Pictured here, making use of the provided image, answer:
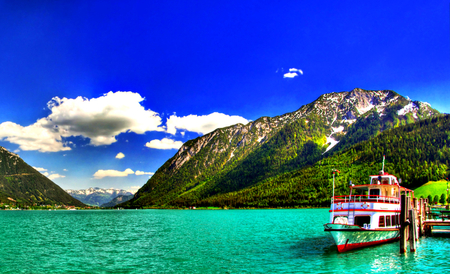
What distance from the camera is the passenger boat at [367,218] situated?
40.8 m

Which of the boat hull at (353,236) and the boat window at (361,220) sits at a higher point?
the boat window at (361,220)

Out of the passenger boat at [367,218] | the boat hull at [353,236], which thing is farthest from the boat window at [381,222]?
the boat hull at [353,236]

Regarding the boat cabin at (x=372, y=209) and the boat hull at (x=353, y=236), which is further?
the boat cabin at (x=372, y=209)

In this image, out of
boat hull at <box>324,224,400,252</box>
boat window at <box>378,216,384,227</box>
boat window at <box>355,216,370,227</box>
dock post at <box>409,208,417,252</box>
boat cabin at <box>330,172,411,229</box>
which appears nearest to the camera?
boat hull at <box>324,224,400,252</box>

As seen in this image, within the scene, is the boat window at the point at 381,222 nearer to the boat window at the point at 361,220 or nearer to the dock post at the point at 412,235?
the boat window at the point at 361,220

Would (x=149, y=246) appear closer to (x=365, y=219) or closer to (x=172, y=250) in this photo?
(x=172, y=250)

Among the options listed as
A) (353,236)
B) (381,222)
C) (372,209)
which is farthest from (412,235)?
(353,236)

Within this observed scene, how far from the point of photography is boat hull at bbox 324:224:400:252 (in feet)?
132

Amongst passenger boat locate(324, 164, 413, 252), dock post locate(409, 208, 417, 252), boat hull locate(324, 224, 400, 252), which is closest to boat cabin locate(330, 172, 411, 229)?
passenger boat locate(324, 164, 413, 252)

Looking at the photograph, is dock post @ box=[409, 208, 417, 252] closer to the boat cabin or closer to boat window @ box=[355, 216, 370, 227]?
the boat cabin

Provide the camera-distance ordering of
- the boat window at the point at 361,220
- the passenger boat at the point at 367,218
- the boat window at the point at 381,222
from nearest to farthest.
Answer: the passenger boat at the point at 367,218 → the boat window at the point at 361,220 → the boat window at the point at 381,222

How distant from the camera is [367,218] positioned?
45500 millimetres

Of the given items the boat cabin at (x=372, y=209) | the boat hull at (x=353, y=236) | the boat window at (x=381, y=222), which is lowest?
the boat hull at (x=353, y=236)

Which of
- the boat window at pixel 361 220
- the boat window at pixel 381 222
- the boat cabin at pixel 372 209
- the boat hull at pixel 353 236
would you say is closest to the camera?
the boat hull at pixel 353 236
